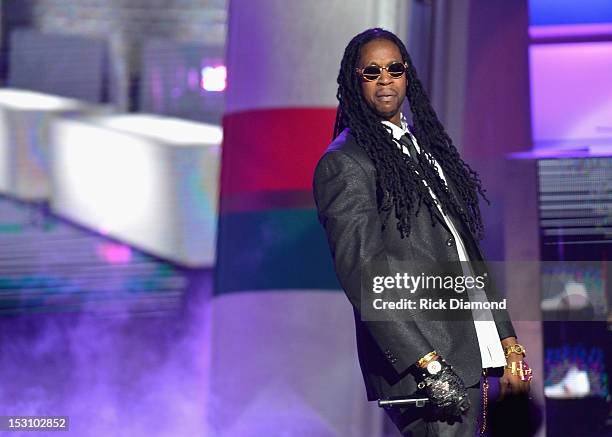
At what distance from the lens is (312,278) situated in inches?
154

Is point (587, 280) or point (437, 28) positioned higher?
point (437, 28)

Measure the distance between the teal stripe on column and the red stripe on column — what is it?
11 cm

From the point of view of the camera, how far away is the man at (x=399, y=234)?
91.4 inches

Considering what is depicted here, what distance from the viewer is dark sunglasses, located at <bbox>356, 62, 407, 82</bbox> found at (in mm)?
2557

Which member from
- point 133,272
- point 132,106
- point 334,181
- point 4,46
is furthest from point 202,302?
point 334,181

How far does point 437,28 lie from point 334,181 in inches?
69.6

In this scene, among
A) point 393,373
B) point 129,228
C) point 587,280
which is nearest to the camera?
point 393,373

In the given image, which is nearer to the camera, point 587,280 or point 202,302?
point 587,280

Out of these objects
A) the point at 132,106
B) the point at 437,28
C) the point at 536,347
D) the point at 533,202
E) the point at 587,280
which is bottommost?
the point at 536,347

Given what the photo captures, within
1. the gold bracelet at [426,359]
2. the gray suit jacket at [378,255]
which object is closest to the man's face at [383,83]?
the gray suit jacket at [378,255]

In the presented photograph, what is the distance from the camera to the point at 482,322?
252 cm

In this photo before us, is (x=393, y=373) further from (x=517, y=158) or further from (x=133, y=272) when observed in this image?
(x=133, y=272)

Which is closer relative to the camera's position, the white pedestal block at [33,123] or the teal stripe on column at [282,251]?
the teal stripe on column at [282,251]

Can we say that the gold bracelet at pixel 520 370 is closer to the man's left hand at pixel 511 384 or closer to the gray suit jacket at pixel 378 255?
the man's left hand at pixel 511 384
